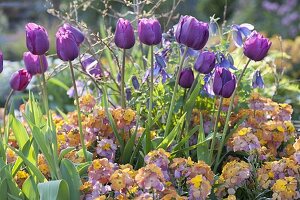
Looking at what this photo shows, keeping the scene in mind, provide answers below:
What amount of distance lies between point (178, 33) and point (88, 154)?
17.7 inches

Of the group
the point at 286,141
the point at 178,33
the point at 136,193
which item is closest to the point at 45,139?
the point at 136,193

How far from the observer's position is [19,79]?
214cm

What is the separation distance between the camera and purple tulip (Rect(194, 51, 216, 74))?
201 centimetres

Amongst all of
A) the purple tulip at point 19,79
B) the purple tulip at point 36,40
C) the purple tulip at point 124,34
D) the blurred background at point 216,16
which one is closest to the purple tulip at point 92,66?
the purple tulip at point 19,79

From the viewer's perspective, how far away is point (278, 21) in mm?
9523

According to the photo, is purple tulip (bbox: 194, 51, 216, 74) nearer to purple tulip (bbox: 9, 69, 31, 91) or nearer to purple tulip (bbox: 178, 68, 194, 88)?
purple tulip (bbox: 178, 68, 194, 88)

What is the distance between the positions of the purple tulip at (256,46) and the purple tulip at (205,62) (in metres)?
0.11

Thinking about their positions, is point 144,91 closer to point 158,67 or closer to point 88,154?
point 158,67

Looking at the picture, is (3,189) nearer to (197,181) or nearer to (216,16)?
(197,181)

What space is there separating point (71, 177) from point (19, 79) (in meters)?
0.41

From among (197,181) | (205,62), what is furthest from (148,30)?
(197,181)

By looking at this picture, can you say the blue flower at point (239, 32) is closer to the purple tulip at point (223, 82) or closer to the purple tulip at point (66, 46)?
the purple tulip at point (223, 82)

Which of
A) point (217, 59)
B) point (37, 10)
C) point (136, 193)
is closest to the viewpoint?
point (136, 193)

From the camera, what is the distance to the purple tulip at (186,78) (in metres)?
2.14
